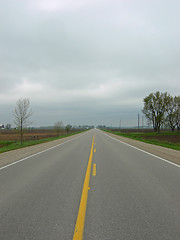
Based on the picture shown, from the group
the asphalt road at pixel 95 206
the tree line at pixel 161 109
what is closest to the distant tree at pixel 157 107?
the tree line at pixel 161 109

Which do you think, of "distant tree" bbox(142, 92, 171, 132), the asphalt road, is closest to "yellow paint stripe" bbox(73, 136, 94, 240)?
the asphalt road

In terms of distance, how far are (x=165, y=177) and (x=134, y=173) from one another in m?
1.14

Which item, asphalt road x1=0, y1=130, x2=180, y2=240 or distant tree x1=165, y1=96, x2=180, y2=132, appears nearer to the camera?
asphalt road x1=0, y1=130, x2=180, y2=240

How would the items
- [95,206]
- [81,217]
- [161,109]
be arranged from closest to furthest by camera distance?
[81,217]
[95,206]
[161,109]

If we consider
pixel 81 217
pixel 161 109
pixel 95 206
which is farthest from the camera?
pixel 161 109

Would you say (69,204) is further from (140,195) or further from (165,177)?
(165,177)

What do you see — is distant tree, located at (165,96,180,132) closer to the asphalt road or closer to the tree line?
the tree line

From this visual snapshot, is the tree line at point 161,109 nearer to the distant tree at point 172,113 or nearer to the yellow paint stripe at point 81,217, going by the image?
the distant tree at point 172,113

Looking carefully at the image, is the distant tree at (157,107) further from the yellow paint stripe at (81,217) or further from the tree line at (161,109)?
the yellow paint stripe at (81,217)

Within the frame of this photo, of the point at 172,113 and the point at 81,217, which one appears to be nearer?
the point at 81,217

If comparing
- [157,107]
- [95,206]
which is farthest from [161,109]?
[95,206]

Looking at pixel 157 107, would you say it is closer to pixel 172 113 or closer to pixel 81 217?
pixel 172 113

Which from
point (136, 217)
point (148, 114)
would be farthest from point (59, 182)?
point (148, 114)

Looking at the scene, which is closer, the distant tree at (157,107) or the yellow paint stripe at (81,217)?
the yellow paint stripe at (81,217)
